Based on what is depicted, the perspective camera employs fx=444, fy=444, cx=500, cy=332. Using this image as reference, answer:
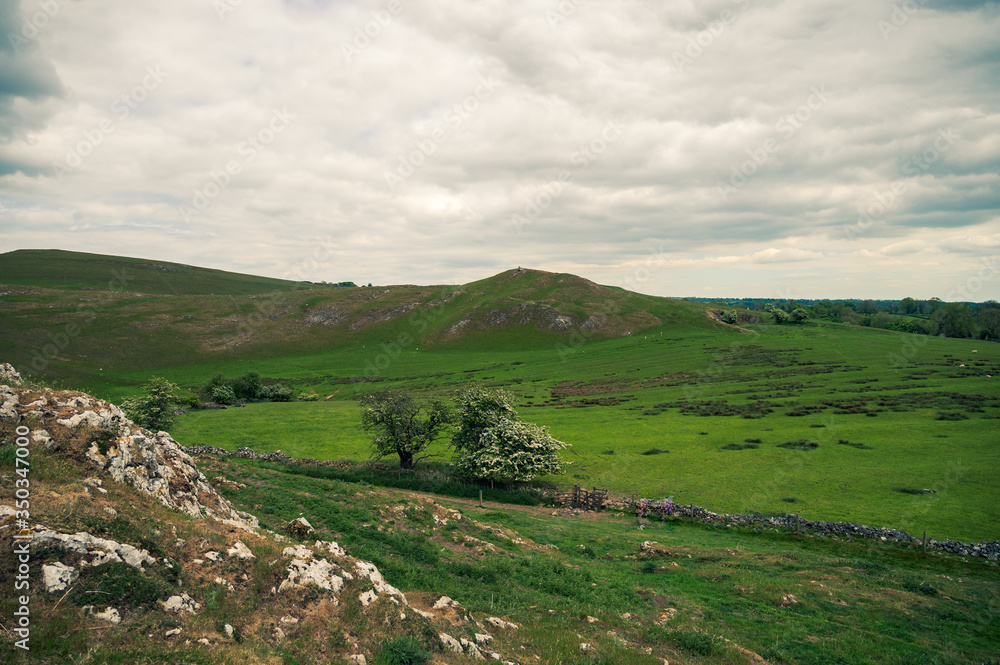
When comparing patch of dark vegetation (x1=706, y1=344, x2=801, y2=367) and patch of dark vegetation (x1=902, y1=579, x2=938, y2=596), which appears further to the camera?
patch of dark vegetation (x1=706, y1=344, x2=801, y2=367)

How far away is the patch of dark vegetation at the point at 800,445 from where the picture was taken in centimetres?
5206

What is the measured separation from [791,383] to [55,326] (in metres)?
213

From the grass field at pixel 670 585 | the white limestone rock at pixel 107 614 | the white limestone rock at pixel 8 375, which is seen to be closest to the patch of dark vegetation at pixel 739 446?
the grass field at pixel 670 585

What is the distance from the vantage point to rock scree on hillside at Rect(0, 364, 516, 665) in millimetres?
9377

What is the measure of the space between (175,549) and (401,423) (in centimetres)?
3250

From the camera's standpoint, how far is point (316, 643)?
10.5 metres

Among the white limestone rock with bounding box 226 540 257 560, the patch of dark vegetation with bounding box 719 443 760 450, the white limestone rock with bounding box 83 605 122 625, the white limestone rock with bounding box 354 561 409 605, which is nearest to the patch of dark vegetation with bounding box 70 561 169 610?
the white limestone rock with bounding box 83 605 122 625

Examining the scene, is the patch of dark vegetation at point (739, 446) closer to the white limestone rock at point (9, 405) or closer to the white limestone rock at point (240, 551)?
the white limestone rock at point (240, 551)

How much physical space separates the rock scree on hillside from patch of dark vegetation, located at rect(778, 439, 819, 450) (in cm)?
5158

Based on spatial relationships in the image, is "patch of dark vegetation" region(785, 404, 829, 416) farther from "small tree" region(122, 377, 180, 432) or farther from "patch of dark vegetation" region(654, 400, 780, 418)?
"small tree" region(122, 377, 180, 432)

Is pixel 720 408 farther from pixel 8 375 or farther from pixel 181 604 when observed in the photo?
pixel 8 375

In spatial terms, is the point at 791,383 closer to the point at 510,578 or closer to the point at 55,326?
the point at 510,578

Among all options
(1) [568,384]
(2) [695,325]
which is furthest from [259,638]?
(2) [695,325]

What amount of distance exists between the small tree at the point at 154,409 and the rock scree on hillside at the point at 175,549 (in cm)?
5011
